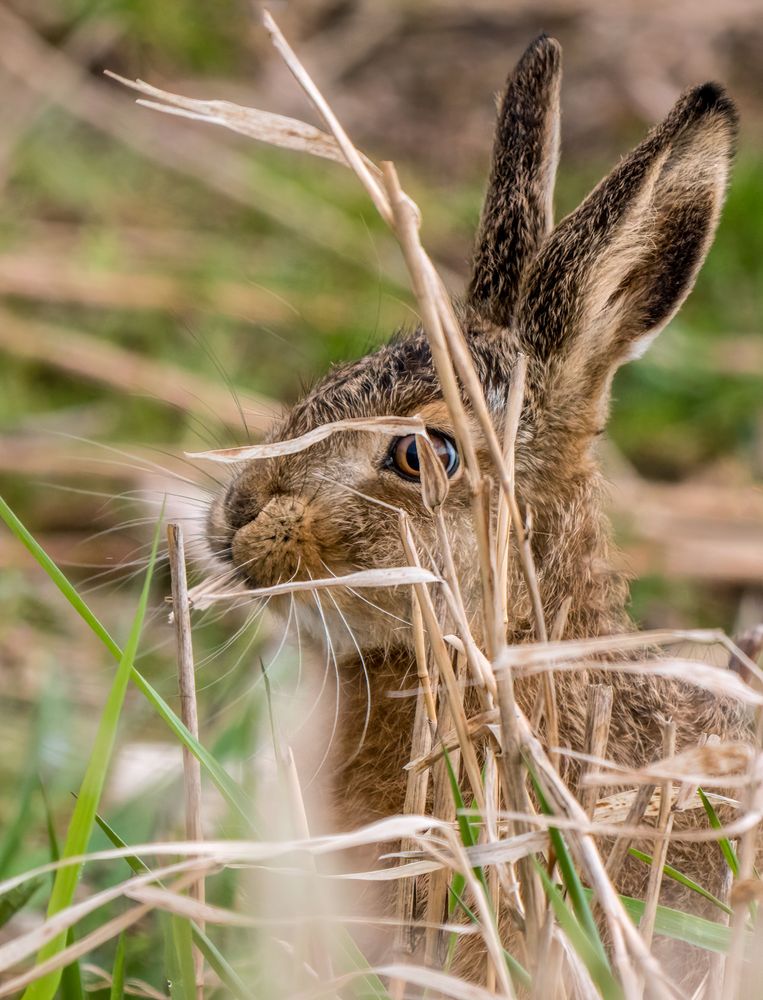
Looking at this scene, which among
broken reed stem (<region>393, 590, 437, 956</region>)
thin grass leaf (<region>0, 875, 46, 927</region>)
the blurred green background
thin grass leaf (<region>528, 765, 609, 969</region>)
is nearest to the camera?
thin grass leaf (<region>528, 765, 609, 969</region>)

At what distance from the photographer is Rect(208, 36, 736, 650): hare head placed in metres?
2.79

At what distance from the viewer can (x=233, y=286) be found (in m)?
5.65

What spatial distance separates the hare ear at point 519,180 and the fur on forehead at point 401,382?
11cm

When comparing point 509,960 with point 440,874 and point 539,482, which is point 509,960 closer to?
point 440,874

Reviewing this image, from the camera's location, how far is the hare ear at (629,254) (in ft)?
8.84

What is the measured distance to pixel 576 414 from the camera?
3025 mm

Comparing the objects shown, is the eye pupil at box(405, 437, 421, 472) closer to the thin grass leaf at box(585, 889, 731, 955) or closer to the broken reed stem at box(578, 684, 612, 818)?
the broken reed stem at box(578, 684, 612, 818)

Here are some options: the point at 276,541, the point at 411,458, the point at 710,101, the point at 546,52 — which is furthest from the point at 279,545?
the point at 546,52

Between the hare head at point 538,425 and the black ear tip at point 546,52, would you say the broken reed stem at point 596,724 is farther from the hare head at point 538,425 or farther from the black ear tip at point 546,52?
the black ear tip at point 546,52

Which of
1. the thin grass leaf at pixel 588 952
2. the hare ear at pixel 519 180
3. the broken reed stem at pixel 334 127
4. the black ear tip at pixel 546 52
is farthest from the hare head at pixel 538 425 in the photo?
the thin grass leaf at pixel 588 952

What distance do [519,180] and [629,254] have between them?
1.92 feet

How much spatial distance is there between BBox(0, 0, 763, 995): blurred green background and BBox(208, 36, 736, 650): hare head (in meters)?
0.34

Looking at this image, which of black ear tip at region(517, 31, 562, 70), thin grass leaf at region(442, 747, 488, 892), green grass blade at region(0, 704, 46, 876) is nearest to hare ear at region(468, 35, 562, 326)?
black ear tip at region(517, 31, 562, 70)

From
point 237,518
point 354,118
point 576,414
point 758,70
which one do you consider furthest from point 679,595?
point 758,70
